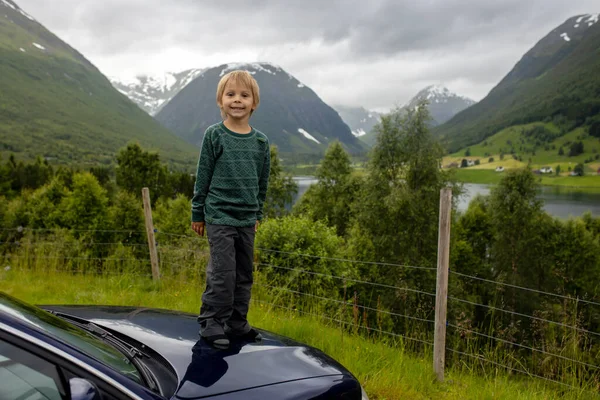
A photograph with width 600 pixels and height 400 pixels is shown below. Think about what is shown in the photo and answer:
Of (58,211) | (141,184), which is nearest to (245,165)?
Answer: (58,211)

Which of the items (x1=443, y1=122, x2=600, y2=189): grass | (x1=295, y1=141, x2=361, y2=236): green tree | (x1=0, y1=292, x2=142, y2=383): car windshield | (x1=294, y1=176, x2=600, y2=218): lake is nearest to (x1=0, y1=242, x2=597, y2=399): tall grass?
(x1=0, y1=292, x2=142, y2=383): car windshield

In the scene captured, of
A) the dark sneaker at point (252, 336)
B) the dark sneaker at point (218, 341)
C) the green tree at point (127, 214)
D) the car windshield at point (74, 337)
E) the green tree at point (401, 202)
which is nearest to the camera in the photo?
the car windshield at point (74, 337)

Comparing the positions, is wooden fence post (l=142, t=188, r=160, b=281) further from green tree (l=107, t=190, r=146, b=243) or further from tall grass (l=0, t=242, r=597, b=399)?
green tree (l=107, t=190, r=146, b=243)

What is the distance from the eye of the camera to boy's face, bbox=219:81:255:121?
2.83m

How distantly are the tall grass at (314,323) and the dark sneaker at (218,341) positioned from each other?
1842 mm

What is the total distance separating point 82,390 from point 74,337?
1.88ft

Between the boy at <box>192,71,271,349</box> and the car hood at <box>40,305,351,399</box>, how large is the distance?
284 millimetres

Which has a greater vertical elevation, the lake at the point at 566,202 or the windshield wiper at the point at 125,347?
the windshield wiper at the point at 125,347

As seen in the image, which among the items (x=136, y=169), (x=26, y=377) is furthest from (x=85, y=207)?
(x=26, y=377)

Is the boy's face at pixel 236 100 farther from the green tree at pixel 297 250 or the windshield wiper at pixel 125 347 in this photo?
the green tree at pixel 297 250

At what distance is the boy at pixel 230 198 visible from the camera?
2.74 meters

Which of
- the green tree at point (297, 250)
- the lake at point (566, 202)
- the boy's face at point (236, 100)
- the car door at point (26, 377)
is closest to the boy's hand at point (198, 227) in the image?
the boy's face at point (236, 100)

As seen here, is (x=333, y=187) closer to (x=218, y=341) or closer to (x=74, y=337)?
(x=218, y=341)

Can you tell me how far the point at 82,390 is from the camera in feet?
4.25
